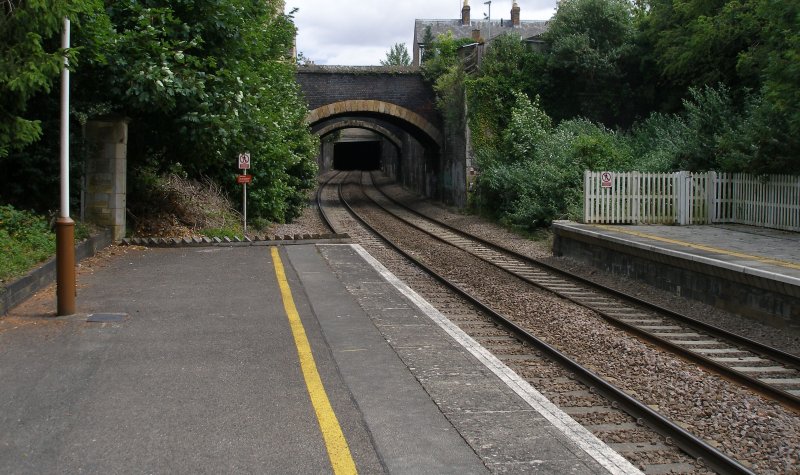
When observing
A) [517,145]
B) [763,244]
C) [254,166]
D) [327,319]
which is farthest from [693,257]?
[517,145]

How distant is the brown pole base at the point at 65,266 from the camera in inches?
321

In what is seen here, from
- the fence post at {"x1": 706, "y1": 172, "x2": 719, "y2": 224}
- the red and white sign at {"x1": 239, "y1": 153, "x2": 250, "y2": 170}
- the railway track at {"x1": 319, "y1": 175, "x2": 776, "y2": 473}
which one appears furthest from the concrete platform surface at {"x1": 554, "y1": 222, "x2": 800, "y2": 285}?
the red and white sign at {"x1": 239, "y1": 153, "x2": 250, "y2": 170}

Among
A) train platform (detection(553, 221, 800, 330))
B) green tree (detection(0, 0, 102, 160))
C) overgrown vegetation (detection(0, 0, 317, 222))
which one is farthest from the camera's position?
overgrown vegetation (detection(0, 0, 317, 222))

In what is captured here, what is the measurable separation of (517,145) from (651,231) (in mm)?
12335

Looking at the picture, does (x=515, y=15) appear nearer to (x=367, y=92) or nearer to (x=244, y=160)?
(x=367, y=92)

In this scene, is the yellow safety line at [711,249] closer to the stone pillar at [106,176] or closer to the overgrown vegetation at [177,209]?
the overgrown vegetation at [177,209]

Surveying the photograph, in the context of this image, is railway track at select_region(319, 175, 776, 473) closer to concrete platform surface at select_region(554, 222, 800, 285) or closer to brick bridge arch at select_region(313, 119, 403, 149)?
concrete platform surface at select_region(554, 222, 800, 285)

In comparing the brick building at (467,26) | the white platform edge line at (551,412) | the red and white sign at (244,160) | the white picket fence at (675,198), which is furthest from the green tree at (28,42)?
the brick building at (467,26)

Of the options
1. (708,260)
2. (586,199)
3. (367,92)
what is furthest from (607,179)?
(367,92)

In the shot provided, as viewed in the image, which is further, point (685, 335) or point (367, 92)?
point (367, 92)

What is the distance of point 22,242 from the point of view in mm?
11289

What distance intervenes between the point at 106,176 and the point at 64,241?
7614 mm

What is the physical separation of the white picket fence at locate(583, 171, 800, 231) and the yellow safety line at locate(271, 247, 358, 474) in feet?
34.2

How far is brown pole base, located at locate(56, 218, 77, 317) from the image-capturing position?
321 inches
